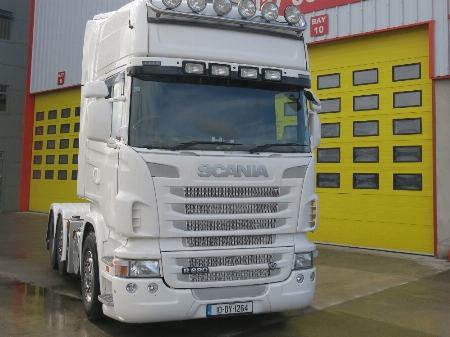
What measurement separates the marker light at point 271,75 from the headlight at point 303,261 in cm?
181

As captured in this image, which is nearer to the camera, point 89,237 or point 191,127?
point 191,127

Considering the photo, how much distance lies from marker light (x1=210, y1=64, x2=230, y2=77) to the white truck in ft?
0.03


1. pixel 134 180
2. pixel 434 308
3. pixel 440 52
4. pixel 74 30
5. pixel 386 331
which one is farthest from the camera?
pixel 74 30

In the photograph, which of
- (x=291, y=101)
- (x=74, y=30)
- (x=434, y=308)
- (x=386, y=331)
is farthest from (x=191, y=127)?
(x=74, y=30)

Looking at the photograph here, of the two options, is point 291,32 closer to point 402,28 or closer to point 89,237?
point 89,237

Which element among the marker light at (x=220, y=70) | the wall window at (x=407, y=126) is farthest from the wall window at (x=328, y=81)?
the marker light at (x=220, y=70)

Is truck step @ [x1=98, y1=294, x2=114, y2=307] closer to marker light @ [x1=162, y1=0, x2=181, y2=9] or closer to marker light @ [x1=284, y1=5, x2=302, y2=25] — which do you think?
marker light @ [x1=162, y1=0, x2=181, y2=9]

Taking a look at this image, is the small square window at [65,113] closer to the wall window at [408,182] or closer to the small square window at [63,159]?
the small square window at [63,159]

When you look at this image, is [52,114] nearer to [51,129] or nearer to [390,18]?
[51,129]

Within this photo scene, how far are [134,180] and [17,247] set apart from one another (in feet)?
23.9

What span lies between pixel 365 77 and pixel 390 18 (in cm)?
125

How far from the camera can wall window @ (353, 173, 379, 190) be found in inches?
413

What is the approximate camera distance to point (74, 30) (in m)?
17.4

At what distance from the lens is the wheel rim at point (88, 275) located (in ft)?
18.6
